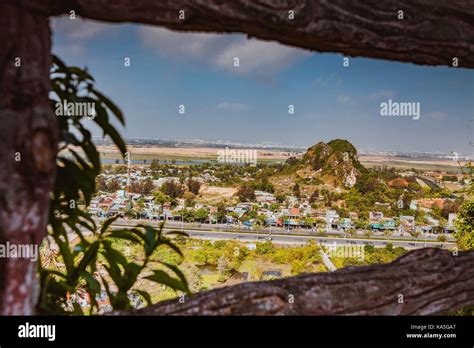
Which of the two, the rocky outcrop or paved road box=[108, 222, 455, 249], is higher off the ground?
the rocky outcrop

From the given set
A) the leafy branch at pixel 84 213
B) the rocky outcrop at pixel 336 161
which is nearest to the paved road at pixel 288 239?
the rocky outcrop at pixel 336 161

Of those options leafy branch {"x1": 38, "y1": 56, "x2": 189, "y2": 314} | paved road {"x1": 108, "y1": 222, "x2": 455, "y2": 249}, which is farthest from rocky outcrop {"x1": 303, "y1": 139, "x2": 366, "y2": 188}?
leafy branch {"x1": 38, "y1": 56, "x2": 189, "y2": 314}

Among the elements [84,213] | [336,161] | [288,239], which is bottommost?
[288,239]

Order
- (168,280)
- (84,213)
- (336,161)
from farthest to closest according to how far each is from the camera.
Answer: (336,161)
(84,213)
(168,280)

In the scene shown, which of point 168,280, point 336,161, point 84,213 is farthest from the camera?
point 336,161

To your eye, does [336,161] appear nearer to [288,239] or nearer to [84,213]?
[288,239]

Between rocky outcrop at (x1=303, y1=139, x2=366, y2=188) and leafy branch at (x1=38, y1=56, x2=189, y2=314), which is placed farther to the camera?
rocky outcrop at (x1=303, y1=139, x2=366, y2=188)

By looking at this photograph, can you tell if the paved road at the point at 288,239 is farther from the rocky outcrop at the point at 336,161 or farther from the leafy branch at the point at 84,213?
the leafy branch at the point at 84,213

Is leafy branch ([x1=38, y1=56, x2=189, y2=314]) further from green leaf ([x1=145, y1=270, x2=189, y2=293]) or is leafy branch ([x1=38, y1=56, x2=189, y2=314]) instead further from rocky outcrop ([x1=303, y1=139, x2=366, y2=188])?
rocky outcrop ([x1=303, y1=139, x2=366, y2=188])

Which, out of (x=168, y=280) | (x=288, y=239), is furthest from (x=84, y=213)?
(x=288, y=239)

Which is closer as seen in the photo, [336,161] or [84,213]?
[84,213]

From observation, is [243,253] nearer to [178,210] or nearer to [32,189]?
[178,210]
